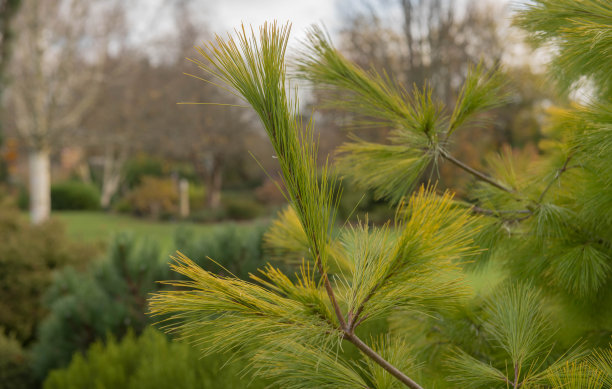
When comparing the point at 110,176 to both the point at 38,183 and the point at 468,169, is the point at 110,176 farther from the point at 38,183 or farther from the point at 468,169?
the point at 468,169

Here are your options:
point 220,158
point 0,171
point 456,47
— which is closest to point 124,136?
point 220,158

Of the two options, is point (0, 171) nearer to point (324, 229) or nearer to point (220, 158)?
point (220, 158)

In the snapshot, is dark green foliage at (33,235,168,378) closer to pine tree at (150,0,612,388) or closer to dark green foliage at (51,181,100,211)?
pine tree at (150,0,612,388)

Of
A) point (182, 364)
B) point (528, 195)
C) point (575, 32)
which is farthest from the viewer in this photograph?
point (182, 364)

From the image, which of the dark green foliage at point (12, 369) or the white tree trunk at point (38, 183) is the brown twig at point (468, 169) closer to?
the dark green foliage at point (12, 369)

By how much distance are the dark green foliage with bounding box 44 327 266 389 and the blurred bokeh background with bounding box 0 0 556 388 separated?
0.4 inches

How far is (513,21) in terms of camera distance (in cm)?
150

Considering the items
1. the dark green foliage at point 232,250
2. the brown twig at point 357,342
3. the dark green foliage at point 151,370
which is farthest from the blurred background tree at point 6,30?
the brown twig at point 357,342

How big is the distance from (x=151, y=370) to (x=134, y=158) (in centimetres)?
A: 2455

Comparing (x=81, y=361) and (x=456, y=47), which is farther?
(x=456, y=47)

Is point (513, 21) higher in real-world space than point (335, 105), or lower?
higher

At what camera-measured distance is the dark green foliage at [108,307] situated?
10.5 ft

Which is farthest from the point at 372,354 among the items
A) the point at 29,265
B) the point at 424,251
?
the point at 29,265

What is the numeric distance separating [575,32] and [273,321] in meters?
0.97
